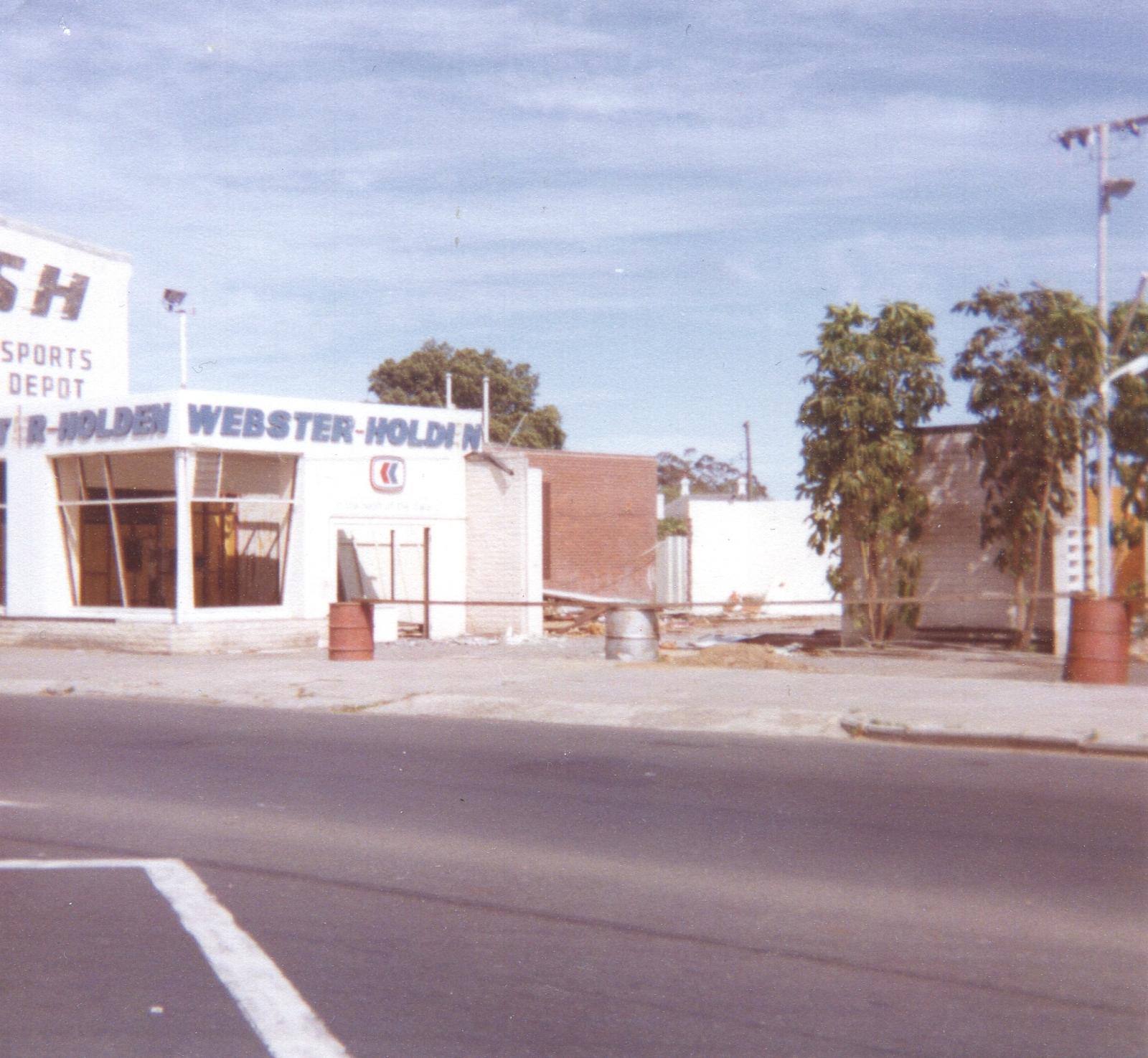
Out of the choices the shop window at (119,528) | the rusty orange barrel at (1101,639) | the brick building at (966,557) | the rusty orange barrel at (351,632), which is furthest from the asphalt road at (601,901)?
the shop window at (119,528)

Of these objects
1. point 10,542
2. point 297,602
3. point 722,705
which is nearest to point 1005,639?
point 722,705

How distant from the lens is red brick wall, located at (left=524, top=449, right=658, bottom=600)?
4025 cm

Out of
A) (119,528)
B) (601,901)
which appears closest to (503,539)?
(119,528)

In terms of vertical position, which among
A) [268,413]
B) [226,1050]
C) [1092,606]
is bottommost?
[226,1050]

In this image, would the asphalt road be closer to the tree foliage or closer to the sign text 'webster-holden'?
the tree foliage

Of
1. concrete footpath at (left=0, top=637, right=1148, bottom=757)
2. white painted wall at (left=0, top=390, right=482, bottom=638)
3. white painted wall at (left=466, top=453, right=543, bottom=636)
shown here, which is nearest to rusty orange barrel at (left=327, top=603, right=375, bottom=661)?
concrete footpath at (left=0, top=637, right=1148, bottom=757)

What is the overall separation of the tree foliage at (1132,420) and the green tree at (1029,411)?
68 cm

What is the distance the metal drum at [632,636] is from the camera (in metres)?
18.5

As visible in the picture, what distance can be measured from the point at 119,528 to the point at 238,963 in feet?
65.1

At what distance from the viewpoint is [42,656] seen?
2211cm

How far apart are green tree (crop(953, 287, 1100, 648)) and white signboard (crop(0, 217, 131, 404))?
58.1 feet

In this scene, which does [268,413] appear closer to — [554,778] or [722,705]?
[722,705]

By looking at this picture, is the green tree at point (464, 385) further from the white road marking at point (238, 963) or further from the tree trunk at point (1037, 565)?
the white road marking at point (238, 963)

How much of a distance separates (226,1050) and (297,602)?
66.4ft
